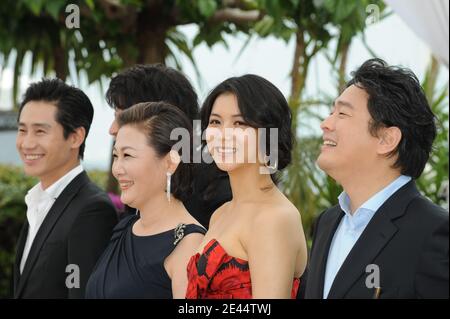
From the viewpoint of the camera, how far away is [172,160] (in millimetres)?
2830

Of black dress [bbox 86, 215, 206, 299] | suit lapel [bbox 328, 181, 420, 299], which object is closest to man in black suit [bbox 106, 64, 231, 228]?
black dress [bbox 86, 215, 206, 299]

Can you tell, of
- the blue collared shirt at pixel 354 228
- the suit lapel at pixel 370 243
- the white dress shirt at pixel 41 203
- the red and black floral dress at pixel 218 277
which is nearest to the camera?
the suit lapel at pixel 370 243

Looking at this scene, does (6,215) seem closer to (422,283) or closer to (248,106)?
(248,106)

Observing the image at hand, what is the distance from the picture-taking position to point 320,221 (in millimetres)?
2557

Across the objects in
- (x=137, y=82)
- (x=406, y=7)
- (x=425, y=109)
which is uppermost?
(x=406, y=7)

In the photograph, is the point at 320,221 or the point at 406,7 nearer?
the point at 320,221

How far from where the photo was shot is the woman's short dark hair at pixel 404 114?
2309 mm

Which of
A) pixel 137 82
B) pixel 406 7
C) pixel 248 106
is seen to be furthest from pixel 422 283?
pixel 406 7

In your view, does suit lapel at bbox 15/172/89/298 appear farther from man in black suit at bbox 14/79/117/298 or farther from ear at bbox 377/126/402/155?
ear at bbox 377/126/402/155

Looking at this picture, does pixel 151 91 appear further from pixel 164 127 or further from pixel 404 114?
pixel 404 114

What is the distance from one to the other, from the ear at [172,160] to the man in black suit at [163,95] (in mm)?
291

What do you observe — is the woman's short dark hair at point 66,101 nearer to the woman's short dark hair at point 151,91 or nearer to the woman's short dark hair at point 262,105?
the woman's short dark hair at point 151,91

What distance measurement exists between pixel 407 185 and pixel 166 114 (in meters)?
0.97

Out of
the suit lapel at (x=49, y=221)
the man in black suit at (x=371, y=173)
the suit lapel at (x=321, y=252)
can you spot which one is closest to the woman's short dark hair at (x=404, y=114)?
the man in black suit at (x=371, y=173)
